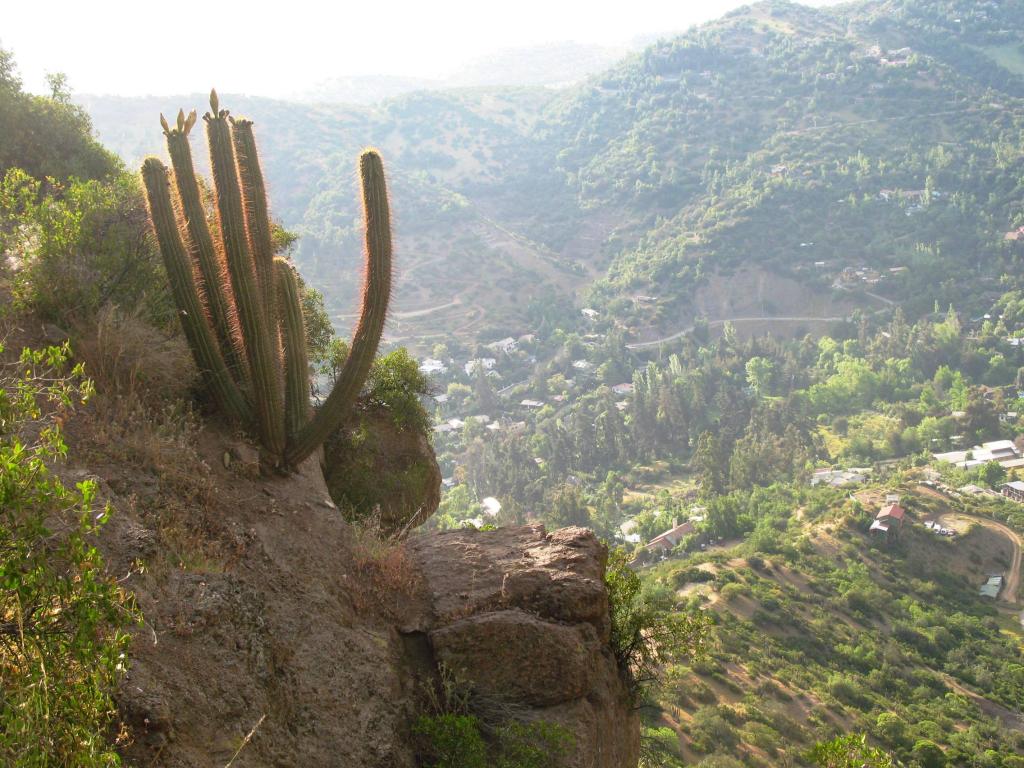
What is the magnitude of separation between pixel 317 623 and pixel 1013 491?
46323 millimetres

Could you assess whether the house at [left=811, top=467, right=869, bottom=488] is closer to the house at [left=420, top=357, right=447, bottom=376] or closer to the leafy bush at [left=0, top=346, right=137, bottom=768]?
the house at [left=420, top=357, right=447, bottom=376]

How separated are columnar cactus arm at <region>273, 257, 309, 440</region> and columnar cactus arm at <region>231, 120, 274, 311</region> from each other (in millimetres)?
218

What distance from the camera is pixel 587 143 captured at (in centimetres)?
12900

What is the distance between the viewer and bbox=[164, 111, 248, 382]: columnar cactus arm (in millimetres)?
7430

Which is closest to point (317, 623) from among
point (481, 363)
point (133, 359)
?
A: point (133, 359)

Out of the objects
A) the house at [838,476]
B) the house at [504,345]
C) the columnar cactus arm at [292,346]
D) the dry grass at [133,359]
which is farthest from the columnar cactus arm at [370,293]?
the house at [504,345]

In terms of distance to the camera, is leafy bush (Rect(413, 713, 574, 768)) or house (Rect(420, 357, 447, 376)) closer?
leafy bush (Rect(413, 713, 574, 768))

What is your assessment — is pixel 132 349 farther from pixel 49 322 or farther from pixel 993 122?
pixel 993 122

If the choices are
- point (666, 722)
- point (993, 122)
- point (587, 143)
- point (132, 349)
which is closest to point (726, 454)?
point (666, 722)

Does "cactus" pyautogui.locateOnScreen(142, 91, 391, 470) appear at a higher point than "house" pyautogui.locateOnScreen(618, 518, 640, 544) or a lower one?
higher

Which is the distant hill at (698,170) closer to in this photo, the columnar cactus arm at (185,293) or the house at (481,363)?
the house at (481,363)

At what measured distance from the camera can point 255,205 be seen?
7719mm

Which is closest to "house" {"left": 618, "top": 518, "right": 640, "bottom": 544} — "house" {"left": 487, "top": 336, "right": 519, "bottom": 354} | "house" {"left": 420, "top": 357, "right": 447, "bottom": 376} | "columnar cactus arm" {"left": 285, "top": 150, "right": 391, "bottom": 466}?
"house" {"left": 420, "top": 357, "right": 447, "bottom": 376}

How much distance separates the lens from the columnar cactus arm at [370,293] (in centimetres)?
816
